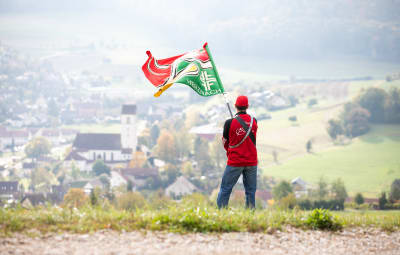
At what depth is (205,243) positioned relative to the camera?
598cm

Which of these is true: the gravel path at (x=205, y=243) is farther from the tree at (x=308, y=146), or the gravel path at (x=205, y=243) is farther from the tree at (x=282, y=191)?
the tree at (x=308, y=146)

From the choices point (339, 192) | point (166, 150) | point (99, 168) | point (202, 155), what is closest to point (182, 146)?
point (166, 150)

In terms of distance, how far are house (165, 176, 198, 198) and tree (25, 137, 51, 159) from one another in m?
54.0

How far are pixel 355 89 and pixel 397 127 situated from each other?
63972 mm

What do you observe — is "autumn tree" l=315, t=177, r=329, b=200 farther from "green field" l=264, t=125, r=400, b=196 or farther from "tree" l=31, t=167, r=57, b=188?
"tree" l=31, t=167, r=57, b=188

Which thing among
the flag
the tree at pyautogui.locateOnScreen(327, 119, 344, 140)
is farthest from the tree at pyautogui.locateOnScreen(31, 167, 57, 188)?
the flag

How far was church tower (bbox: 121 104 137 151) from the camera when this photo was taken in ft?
401

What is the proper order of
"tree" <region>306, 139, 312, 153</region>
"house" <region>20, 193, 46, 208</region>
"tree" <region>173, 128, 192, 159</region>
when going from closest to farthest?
"house" <region>20, 193, 46, 208</region> → "tree" <region>306, 139, 312, 153</region> → "tree" <region>173, 128, 192, 159</region>

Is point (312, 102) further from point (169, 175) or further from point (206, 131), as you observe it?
point (169, 175)

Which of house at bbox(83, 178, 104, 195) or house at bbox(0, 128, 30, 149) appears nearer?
house at bbox(83, 178, 104, 195)

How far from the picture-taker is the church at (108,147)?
376 ft

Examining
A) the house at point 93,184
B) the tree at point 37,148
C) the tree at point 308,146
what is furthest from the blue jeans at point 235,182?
the tree at point 37,148

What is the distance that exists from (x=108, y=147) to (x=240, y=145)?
378 feet

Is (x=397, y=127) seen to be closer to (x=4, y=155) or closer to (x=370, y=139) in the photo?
(x=370, y=139)
